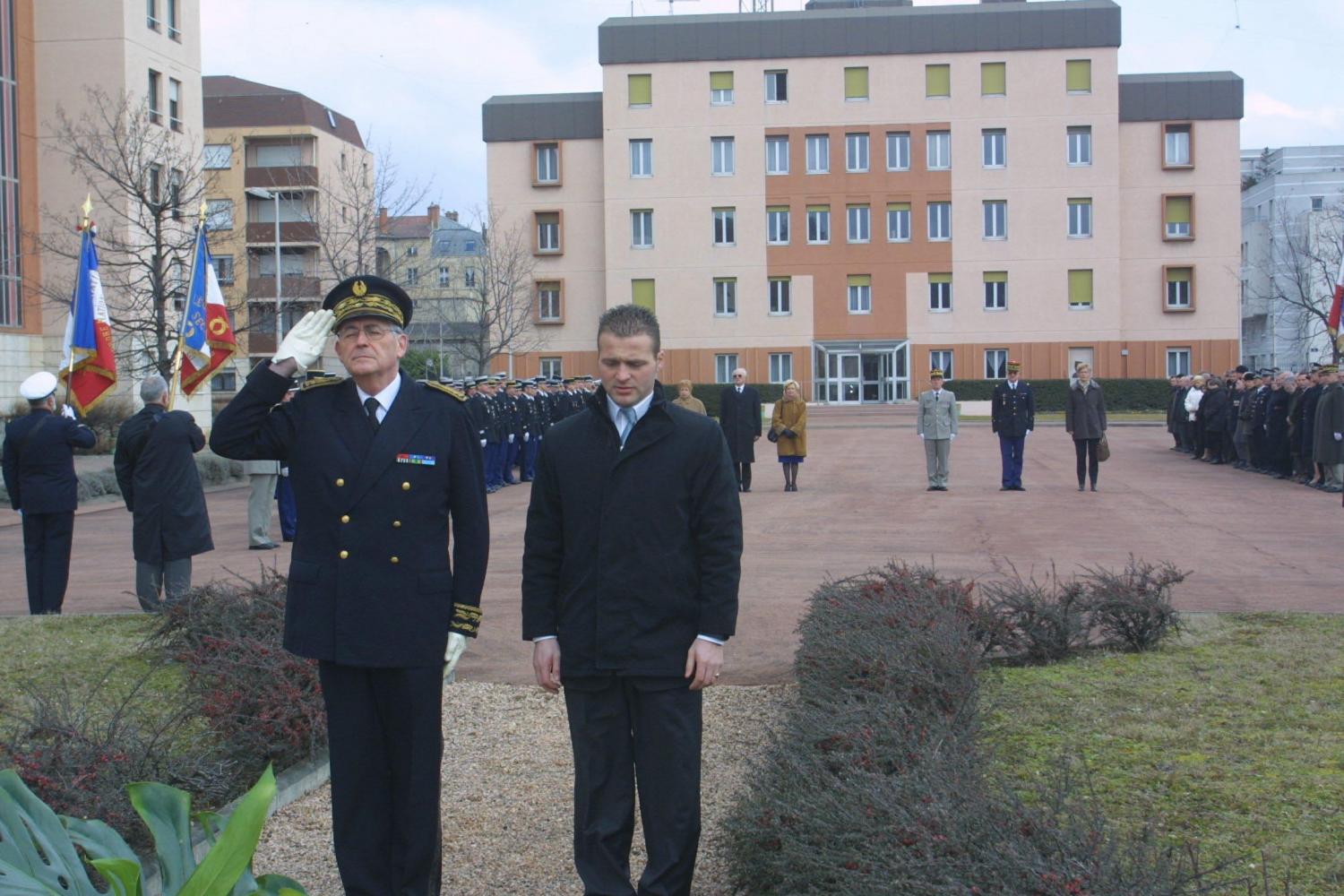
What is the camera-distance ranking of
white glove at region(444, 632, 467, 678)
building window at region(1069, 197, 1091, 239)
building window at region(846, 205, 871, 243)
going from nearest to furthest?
1. white glove at region(444, 632, 467, 678)
2. building window at region(1069, 197, 1091, 239)
3. building window at region(846, 205, 871, 243)

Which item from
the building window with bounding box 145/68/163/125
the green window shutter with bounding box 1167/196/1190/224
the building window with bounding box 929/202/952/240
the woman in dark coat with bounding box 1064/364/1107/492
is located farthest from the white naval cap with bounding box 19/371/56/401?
the green window shutter with bounding box 1167/196/1190/224

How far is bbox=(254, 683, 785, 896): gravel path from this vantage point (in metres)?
5.14

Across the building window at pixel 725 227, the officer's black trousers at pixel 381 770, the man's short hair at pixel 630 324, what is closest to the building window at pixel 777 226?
the building window at pixel 725 227

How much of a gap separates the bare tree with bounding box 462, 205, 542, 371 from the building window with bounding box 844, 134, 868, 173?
15.2m

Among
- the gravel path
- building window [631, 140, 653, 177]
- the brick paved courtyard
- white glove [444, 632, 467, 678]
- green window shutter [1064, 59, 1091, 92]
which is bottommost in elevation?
the gravel path

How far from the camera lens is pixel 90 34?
3938 cm

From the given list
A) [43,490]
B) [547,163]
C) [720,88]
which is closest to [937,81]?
[720,88]

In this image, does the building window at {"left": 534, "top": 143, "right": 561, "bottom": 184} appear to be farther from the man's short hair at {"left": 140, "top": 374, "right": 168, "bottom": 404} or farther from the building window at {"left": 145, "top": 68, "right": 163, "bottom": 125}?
the man's short hair at {"left": 140, "top": 374, "right": 168, "bottom": 404}

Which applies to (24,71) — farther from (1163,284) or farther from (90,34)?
(1163,284)

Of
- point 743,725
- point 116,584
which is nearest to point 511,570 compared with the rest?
point 116,584

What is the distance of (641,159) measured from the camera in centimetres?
6338

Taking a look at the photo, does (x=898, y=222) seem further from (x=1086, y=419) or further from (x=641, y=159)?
(x=1086, y=419)

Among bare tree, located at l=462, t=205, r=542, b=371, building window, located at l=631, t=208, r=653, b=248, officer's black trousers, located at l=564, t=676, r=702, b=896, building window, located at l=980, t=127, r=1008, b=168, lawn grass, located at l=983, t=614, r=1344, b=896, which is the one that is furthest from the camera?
building window, located at l=631, t=208, r=653, b=248

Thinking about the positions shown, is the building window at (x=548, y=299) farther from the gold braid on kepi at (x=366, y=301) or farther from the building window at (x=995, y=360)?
the gold braid on kepi at (x=366, y=301)
